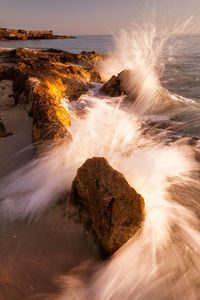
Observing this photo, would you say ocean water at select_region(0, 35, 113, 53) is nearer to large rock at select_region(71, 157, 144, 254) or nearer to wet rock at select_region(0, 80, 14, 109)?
wet rock at select_region(0, 80, 14, 109)

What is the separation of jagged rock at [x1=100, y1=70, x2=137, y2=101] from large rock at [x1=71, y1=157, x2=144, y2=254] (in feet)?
23.0

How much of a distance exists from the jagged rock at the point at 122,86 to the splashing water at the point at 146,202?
11.4ft

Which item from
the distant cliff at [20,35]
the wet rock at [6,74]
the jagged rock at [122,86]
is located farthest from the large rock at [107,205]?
the distant cliff at [20,35]

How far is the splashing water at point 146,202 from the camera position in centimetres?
202

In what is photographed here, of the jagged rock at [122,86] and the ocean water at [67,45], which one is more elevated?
the ocean water at [67,45]

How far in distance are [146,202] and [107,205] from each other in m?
1.02

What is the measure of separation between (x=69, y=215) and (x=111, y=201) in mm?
791

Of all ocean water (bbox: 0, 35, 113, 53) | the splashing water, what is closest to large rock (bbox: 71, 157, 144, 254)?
the splashing water

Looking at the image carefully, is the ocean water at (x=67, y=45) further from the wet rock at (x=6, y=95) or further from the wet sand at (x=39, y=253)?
the wet sand at (x=39, y=253)

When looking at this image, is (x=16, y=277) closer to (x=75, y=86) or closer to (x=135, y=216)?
(x=135, y=216)

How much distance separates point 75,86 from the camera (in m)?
8.70

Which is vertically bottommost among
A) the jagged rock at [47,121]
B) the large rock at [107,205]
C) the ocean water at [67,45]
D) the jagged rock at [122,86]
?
the large rock at [107,205]

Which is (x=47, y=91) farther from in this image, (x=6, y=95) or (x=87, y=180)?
(x=87, y=180)

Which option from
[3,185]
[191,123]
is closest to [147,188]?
[3,185]
